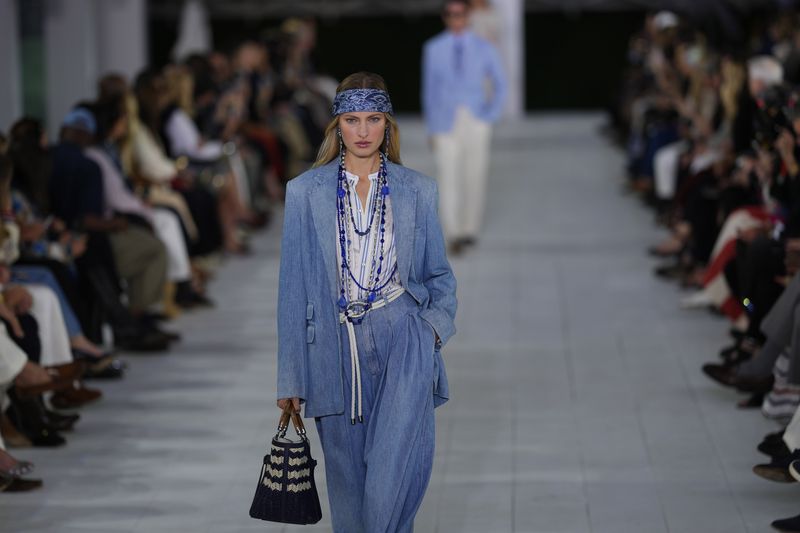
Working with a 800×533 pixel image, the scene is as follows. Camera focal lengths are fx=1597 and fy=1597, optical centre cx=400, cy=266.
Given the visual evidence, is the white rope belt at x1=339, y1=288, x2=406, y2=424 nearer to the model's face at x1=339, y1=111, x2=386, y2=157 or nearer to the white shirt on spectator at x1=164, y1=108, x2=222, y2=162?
the model's face at x1=339, y1=111, x2=386, y2=157

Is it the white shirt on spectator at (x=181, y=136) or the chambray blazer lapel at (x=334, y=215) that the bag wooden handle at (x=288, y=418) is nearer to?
the chambray blazer lapel at (x=334, y=215)

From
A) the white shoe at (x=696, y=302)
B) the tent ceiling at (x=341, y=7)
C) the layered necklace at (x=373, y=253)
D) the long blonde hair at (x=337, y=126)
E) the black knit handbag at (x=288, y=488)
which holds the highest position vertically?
the long blonde hair at (x=337, y=126)

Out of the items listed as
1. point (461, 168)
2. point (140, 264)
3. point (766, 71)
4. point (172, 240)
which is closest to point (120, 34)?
point (461, 168)

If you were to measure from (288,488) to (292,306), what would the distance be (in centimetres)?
44

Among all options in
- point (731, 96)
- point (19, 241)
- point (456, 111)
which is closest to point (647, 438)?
point (19, 241)

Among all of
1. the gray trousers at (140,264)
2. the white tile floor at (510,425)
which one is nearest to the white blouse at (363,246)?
the white tile floor at (510,425)

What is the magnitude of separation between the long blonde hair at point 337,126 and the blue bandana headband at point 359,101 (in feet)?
0.05

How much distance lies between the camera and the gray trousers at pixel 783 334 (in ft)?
18.1

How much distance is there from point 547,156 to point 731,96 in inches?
251

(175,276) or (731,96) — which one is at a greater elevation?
(731,96)

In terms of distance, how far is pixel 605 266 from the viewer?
32.1 feet

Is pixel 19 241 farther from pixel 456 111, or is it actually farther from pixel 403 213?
pixel 456 111

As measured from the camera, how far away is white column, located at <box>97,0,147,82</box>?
1368 centimetres

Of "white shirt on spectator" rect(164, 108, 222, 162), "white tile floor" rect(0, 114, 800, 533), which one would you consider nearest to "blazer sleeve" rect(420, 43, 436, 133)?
"white tile floor" rect(0, 114, 800, 533)
